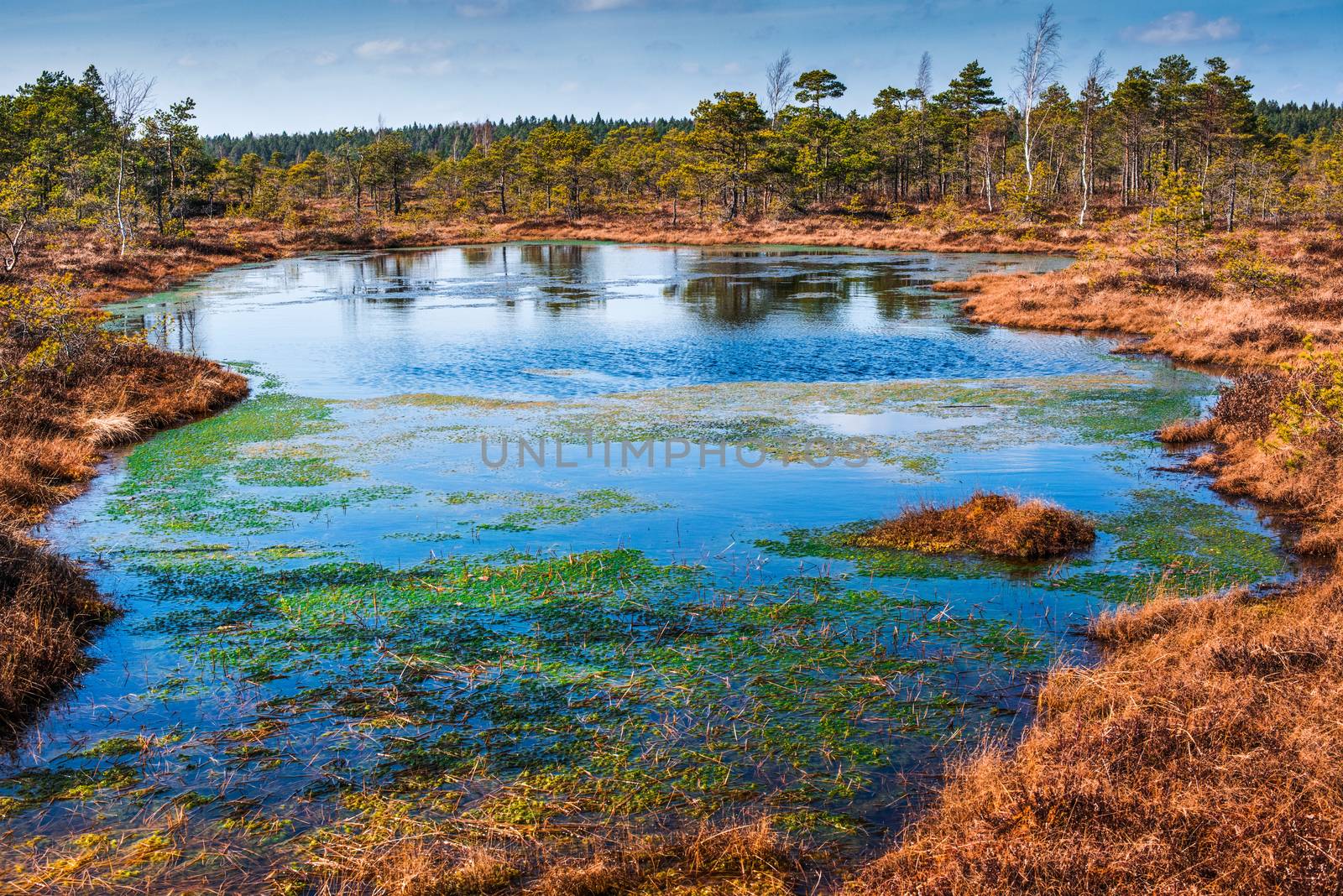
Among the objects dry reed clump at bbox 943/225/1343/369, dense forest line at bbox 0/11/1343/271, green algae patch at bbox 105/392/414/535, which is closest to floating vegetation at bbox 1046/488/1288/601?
green algae patch at bbox 105/392/414/535

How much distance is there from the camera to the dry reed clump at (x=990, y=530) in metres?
12.1

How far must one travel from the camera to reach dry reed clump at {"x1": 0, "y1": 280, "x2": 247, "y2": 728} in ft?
29.0

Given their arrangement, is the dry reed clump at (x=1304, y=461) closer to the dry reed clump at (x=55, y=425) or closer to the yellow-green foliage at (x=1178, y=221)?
the dry reed clump at (x=55, y=425)

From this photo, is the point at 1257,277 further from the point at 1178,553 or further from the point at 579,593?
the point at 579,593

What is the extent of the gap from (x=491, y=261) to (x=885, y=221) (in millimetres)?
33576

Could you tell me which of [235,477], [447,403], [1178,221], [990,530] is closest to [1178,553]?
[990,530]

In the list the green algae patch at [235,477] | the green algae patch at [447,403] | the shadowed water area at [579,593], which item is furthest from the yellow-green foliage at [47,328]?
the green algae patch at [447,403]

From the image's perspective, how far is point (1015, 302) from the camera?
35344 millimetres

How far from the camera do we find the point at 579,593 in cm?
1093

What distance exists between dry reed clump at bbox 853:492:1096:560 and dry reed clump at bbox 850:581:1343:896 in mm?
3686

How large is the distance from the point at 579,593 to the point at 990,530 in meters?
5.30

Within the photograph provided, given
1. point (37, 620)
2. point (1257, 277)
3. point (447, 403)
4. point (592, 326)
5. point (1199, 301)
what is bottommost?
point (37, 620)

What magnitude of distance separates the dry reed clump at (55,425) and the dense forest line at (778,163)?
72.5 feet

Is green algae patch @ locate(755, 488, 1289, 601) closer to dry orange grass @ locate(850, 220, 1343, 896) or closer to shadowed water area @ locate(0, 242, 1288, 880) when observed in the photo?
shadowed water area @ locate(0, 242, 1288, 880)
